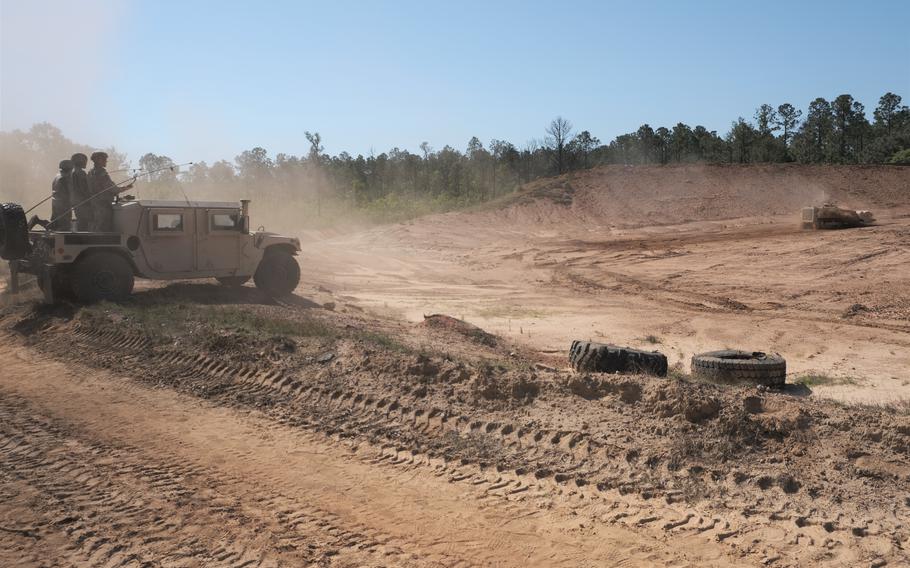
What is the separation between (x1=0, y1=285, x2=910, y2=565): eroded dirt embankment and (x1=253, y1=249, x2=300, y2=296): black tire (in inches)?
205

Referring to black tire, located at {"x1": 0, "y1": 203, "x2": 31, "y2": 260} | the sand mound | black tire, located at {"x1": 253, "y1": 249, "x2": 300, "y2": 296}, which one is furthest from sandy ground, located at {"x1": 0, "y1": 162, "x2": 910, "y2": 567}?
the sand mound

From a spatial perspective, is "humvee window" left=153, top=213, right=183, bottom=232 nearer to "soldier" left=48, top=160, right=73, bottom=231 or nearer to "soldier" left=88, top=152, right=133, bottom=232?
→ "soldier" left=88, top=152, right=133, bottom=232

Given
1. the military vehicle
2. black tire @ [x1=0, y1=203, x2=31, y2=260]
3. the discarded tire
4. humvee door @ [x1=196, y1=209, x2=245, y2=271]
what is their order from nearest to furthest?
the discarded tire < black tire @ [x1=0, y1=203, x2=31, y2=260] < humvee door @ [x1=196, y1=209, x2=245, y2=271] < the military vehicle

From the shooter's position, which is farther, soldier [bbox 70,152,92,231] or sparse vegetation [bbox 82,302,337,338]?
soldier [bbox 70,152,92,231]

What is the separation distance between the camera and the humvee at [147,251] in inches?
504

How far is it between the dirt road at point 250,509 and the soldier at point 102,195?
22.0 ft

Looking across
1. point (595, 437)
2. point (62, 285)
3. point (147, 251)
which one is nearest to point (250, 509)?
point (595, 437)

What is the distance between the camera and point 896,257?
2084cm

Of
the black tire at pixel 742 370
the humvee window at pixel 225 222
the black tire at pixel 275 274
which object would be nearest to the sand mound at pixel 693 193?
the black tire at pixel 275 274

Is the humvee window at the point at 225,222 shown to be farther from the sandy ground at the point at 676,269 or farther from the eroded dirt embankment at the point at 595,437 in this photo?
Answer: the eroded dirt embankment at the point at 595,437

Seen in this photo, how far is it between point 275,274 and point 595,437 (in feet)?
33.6

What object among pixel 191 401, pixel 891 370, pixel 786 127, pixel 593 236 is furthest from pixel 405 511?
pixel 786 127

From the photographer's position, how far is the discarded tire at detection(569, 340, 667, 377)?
349 inches

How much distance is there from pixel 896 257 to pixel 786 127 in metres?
40.9
